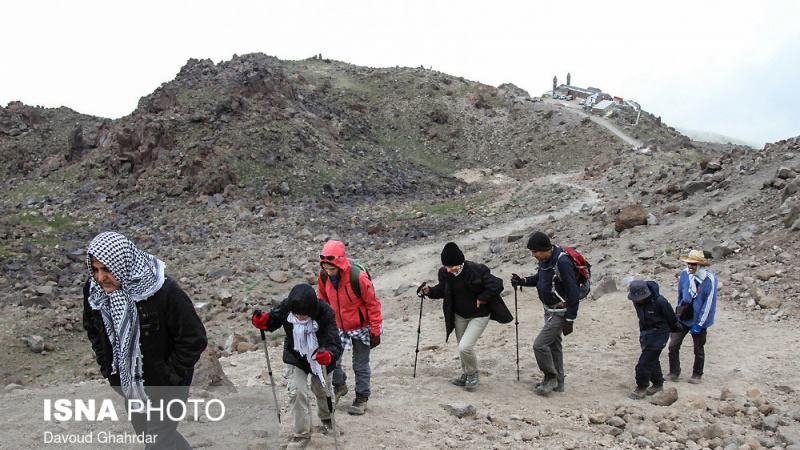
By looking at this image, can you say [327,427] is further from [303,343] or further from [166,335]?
[166,335]

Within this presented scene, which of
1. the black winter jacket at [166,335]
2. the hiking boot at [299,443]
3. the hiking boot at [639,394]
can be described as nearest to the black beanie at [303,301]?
the black winter jacket at [166,335]

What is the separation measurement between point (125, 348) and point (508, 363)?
6.15 meters

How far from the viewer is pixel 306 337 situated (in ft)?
17.9

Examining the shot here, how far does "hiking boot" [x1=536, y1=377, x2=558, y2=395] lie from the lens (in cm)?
768

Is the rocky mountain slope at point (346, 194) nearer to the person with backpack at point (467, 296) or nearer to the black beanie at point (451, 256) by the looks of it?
the person with backpack at point (467, 296)

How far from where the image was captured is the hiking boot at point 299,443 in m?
5.66

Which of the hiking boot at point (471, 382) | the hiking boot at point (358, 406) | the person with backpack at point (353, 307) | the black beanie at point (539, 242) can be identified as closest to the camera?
the person with backpack at point (353, 307)

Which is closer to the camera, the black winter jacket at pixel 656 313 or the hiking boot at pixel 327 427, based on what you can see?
the hiking boot at pixel 327 427

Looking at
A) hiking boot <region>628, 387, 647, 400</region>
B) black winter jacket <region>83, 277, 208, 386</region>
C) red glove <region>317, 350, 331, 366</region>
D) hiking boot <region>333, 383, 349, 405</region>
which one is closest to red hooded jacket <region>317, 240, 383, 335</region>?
hiking boot <region>333, 383, 349, 405</region>

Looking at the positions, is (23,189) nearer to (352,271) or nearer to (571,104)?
(352,271)

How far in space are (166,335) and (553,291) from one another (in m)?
4.45

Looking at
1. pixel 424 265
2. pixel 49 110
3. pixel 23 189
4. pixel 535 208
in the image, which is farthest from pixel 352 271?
pixel 49 110

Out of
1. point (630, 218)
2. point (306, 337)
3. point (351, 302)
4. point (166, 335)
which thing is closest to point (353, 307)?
point (351, 302)

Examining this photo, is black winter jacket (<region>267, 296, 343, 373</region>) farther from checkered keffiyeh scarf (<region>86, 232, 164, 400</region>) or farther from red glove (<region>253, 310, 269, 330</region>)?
checkered keffiyeh scarf (<region>86, 232, 164, 400</region>)
